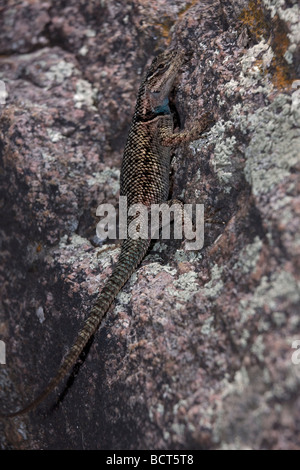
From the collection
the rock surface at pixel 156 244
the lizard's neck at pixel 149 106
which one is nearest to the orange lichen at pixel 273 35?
the rock surface at pixel 156 244

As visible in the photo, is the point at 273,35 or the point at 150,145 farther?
the point at 150,145

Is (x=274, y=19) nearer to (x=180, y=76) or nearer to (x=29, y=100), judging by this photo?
(x=180, y=76)

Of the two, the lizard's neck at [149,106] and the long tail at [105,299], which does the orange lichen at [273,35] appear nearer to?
the lizard's neck at [149,106]

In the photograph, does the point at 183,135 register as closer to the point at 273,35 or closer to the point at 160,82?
the point at 160,82

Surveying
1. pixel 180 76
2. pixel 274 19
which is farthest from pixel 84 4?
pixel 274 19

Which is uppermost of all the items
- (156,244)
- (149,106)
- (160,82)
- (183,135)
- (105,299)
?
(160,82)

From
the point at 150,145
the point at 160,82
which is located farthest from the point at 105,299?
the point at 160,82
